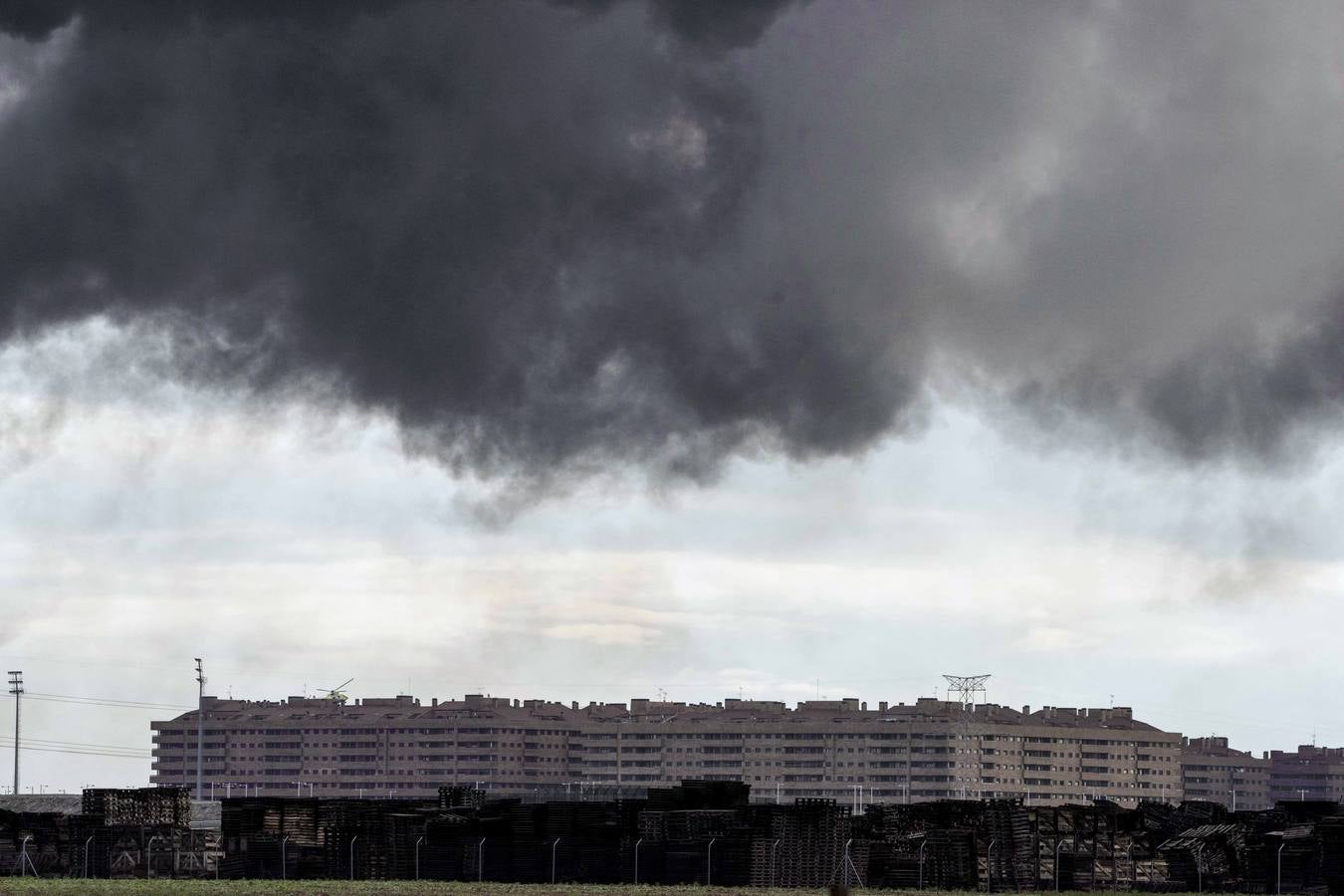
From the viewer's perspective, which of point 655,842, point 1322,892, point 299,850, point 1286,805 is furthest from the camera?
point 1286,805

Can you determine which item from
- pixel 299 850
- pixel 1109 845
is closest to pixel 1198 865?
pixel 1109 845

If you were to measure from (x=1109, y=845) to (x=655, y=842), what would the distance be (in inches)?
702

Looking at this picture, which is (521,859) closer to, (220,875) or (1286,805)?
(220,875)

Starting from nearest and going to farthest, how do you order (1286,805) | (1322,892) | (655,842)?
(1322,892), (655,842), (1286,805)

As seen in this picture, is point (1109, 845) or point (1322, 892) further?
point (1109, 845)

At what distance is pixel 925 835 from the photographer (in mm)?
76062

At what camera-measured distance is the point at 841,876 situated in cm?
7400

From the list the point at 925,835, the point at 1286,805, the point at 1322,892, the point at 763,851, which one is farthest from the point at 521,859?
the point at 1286,805

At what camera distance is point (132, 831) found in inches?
3364

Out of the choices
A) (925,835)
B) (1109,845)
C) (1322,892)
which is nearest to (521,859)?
(925,835)

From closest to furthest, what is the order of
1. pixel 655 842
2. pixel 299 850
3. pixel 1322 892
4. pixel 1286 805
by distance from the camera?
pixel 1322 892, pixel 655 842, pixel 299 850, pixel 1286 805

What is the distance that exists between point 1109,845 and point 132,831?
40.0 meters

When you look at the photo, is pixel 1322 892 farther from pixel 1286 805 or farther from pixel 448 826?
pixel 448 826

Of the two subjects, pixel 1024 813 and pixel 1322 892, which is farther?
pixel 1024 813
